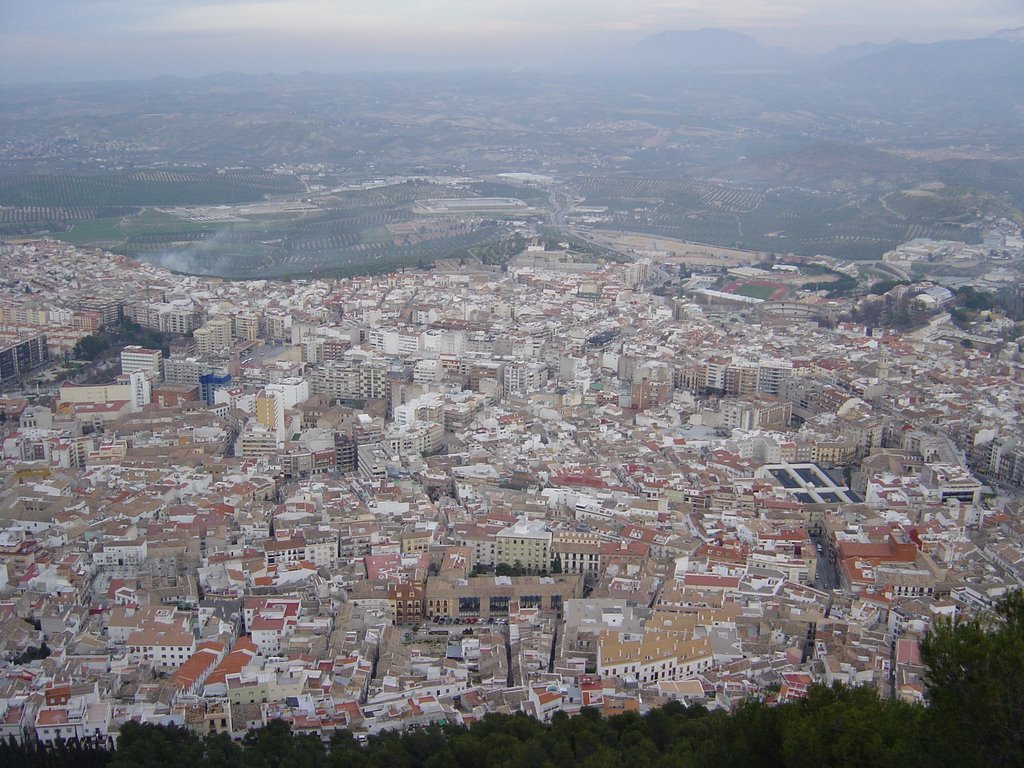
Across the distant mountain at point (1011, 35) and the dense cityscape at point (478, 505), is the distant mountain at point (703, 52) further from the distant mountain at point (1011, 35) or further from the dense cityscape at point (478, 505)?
the dense cityscape at point (478, 505)

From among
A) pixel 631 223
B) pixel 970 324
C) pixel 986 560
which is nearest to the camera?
pixel 986 560

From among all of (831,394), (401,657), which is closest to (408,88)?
(831,394)

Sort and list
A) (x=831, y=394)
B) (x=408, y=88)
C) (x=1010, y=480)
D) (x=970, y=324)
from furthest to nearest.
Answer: (x=408, y=88) → (x=970, y=324) → (x=831, y=394) → (x=1010, y=480)

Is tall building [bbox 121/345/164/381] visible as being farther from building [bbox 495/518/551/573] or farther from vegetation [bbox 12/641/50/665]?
vegetation [bbox 12/641/50/665]

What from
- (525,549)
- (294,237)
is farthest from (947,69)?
(525,549)

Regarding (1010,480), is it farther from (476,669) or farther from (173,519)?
(173,519)

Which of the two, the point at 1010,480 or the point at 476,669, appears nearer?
the point at 476,669

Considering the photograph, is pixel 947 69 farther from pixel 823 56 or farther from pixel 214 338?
pixel 214 338
